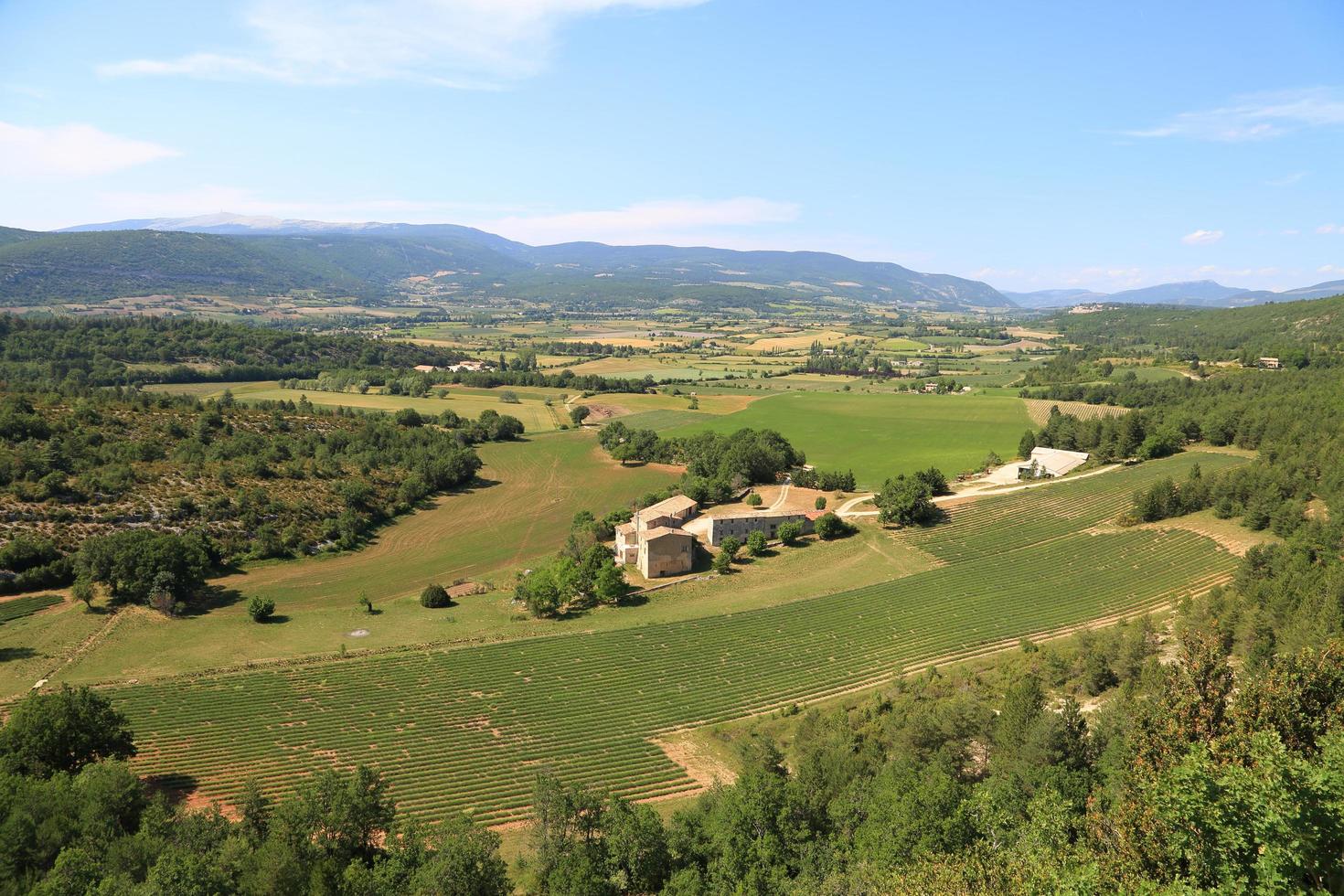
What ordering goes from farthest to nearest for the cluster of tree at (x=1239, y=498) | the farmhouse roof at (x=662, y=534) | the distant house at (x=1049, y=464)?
the distant house at (x=1049, y=464) → the farmhouse roof at (x=662, y=534) → the cluster of tree at (x=1239, y=498)

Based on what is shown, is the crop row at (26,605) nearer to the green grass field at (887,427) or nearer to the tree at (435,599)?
the tree at (435,599)

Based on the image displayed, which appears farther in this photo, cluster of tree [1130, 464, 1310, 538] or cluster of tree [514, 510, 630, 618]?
cluster of tree [514, 510, 630, 618]

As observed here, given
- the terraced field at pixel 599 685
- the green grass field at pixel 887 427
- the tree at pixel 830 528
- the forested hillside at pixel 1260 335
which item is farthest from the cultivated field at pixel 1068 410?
the terraced field at pixel 599 685

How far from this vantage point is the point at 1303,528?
158ft

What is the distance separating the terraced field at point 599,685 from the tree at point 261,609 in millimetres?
8967

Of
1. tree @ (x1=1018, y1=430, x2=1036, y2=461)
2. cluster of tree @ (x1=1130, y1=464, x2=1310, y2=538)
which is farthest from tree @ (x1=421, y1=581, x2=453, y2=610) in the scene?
tree @ (x1=1018, y1=430, x2=1036, y2=461)

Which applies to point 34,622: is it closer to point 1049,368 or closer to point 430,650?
point 430,650

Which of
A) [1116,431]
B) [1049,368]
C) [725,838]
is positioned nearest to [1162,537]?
[1116,431]

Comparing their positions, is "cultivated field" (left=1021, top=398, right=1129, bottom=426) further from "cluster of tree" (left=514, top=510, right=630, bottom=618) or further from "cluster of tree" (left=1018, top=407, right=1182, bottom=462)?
"cluster of tree" (left=514, top=510, right=630, bottom=618)

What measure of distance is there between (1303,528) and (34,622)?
276 feet

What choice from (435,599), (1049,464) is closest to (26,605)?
(435,599)

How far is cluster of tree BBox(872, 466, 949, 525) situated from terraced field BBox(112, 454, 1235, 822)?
907 cm

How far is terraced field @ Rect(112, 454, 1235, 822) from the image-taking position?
109 ft

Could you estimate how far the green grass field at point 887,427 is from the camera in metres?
92.9
